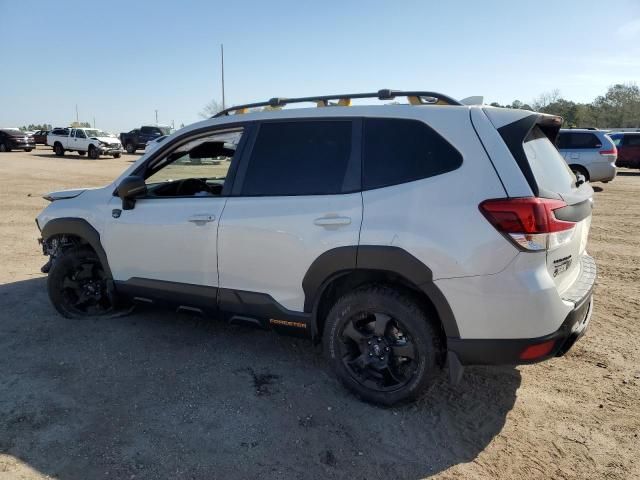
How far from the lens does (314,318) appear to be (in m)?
3.21

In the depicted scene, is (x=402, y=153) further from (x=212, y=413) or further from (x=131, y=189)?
(x=131, y=189)

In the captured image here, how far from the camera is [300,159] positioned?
3281 millimetres

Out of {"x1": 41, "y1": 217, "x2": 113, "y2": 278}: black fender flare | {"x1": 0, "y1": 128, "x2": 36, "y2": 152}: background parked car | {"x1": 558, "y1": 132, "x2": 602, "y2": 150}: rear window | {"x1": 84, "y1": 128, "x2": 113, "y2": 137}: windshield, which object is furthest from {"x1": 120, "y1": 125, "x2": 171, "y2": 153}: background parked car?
{"x1": 41, "y1": 217, "x2": 113, "y2": 278}: black fender flare

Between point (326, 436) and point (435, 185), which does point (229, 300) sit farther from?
point (435, 185)

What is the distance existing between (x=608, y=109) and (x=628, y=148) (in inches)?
1941

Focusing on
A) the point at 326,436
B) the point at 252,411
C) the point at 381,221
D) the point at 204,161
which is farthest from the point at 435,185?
the point at 204,161

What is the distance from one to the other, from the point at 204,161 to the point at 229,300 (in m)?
1.44

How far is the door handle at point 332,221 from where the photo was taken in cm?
296

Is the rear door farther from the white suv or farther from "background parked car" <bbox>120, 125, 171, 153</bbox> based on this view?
"background parked car" <bbox>120, 125, 171, 153</bbox>

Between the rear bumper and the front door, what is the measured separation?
182 cm

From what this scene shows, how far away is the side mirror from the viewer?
12.5ft

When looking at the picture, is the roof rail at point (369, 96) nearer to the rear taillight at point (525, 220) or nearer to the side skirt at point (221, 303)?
the rear taillight at point (525, 220)

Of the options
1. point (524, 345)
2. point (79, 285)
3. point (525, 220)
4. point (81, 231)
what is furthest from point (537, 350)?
point (79, 285)

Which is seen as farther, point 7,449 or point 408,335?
point 408,335
